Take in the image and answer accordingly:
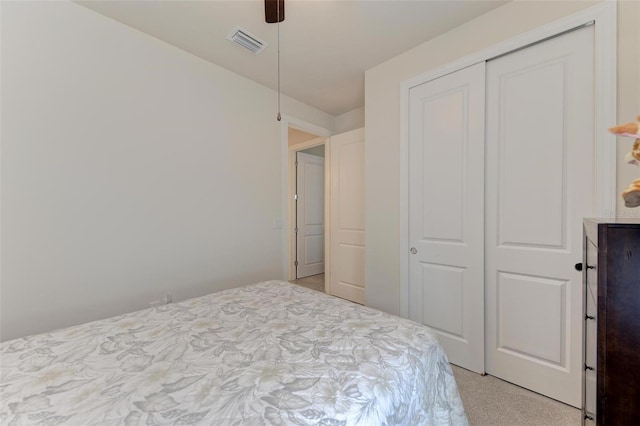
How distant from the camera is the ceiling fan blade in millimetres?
1699

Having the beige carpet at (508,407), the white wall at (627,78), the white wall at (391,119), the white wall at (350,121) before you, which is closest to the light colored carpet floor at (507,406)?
the beige carpet at (508,407)

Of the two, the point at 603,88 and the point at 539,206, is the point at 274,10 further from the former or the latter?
the point at 539,206

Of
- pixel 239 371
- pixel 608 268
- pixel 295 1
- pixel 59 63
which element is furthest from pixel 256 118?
pixel 608 268

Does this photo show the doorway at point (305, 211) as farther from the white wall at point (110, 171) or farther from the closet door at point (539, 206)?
the closet door at point (539, 206)

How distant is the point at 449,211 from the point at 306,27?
1862mm

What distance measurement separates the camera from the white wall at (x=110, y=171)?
1.62 m

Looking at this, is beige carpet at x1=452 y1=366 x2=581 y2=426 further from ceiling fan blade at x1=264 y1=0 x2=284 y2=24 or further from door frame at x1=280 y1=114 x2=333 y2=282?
ceiling fan blade at x1=264 y1=0 x2=284 y2=24

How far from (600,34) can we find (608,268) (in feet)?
5.42

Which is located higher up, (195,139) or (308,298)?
(195,139)

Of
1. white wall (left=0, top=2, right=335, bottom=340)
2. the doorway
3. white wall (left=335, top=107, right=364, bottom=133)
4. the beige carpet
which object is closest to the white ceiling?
Result: white wall (left=0, top=2, right=335, bottom=340)

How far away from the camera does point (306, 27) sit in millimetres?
2064

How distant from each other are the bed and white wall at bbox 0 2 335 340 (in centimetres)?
76

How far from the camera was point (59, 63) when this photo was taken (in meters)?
1.76

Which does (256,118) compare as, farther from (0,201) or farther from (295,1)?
(0,201)
